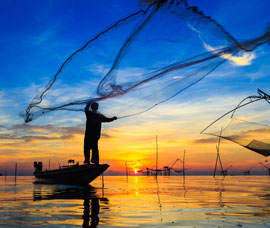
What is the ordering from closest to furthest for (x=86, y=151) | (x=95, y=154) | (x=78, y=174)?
(x=86, y=151), (x=95, y=154), (x=78, y=174)

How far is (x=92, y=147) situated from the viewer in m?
24.2

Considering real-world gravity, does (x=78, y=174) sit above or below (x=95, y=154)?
below

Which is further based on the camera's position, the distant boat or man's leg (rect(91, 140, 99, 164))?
the distant boat

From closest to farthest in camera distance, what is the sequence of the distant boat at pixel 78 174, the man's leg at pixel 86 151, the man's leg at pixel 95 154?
the man's leg at pixel 86 151 < the man's leg at pixel 95 154 < the distant boat at pixel 78 174

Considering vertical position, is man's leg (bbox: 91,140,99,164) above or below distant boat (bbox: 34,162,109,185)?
above

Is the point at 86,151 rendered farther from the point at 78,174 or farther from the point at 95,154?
the point at 78,174

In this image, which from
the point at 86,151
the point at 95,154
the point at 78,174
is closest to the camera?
the point at 86,151

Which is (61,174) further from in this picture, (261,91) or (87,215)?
(87,215)

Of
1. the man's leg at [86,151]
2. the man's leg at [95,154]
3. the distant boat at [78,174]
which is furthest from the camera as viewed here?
the distant boat at [78,174]

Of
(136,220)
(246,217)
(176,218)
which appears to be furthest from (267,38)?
(136,220)

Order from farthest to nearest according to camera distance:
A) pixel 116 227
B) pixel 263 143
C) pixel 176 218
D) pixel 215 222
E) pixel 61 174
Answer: pixel 263 143 → pixel 61 174 → pixel 176 218 → pixel 215 222 → pixel 116 227

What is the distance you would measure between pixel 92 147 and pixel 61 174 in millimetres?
7117

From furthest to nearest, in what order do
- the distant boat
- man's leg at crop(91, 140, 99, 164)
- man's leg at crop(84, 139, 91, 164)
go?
the distant boat → man's leg at crop(91, 140, 99, 164) → man's leg at crop(84, 139, 91, 164)

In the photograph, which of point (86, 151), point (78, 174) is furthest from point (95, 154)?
point (78, 174)
